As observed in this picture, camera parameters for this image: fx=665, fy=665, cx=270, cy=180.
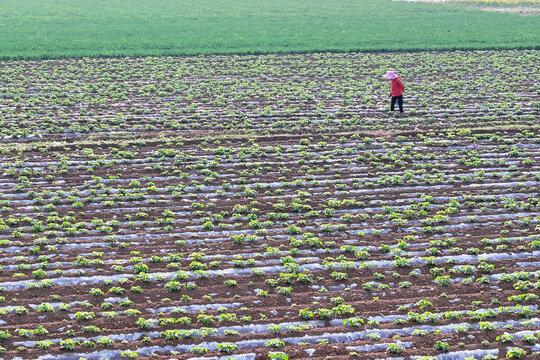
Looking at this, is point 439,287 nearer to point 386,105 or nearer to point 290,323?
point 290,323

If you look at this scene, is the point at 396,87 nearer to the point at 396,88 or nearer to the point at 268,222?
the point at 396,88

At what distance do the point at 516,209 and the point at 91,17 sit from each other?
108ft

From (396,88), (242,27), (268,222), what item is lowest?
(268,222)

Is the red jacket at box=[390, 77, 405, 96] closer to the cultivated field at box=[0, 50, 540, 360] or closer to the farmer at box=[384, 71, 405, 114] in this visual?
the farmer at box=[384, 71, 405, 114]

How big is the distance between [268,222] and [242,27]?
2535cm

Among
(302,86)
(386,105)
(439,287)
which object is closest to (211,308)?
(439,287)

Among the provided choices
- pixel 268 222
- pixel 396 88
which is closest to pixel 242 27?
pixel 396 88

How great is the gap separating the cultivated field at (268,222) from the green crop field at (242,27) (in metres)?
7.52

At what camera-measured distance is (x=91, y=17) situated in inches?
1594

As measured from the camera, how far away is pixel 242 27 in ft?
120

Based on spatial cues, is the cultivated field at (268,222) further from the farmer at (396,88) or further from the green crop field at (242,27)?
the green crop field at (242,27)

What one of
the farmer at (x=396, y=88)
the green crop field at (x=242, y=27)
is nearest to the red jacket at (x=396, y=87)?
the farmer at (x=396, y=88)

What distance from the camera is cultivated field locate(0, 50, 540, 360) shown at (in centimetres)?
957

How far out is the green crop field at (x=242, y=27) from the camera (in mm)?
29828
